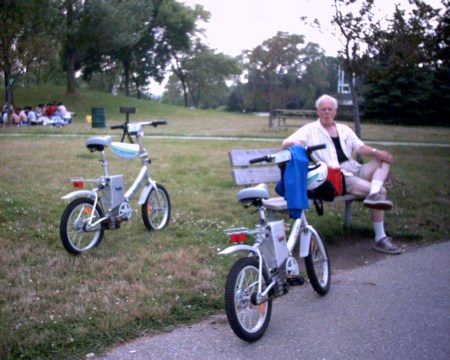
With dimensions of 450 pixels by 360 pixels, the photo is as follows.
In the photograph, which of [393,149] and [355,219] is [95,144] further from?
[393,149]

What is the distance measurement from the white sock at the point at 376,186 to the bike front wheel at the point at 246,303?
277 centimetres

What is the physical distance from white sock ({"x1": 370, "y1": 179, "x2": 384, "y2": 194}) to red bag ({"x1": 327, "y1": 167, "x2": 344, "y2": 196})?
0.35 metres

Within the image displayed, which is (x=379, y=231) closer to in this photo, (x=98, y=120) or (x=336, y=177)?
(x=336, y=177)

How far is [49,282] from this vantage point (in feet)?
16.7

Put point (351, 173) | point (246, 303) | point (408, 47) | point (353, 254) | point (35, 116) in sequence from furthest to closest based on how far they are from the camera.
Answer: point (35, 116)
point (408, 47)
point (351, 173)
point (353, 254)
point (246, 303)

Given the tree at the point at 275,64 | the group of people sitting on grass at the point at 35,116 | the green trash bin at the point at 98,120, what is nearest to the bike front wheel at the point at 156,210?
the group of people sitting on grass at the point at 35,116

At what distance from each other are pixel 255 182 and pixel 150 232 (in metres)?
1.40

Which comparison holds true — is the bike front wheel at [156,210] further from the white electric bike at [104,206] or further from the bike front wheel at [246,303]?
the bike front wheel at [246,303]

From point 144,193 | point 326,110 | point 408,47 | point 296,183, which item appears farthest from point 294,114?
point 296,183

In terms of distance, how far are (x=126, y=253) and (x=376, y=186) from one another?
2.82 metres

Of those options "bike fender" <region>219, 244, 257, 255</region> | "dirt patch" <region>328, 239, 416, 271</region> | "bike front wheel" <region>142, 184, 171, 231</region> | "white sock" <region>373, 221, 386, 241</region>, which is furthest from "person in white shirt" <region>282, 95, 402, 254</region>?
"bike fender" <region>219, 244, 257, 255</region>

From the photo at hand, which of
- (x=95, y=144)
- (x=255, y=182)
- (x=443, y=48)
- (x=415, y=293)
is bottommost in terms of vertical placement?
(x=415, y=293)

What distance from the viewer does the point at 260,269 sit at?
4.21 metres

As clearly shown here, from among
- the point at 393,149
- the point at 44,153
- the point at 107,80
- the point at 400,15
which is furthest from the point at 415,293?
the point at 107,80
